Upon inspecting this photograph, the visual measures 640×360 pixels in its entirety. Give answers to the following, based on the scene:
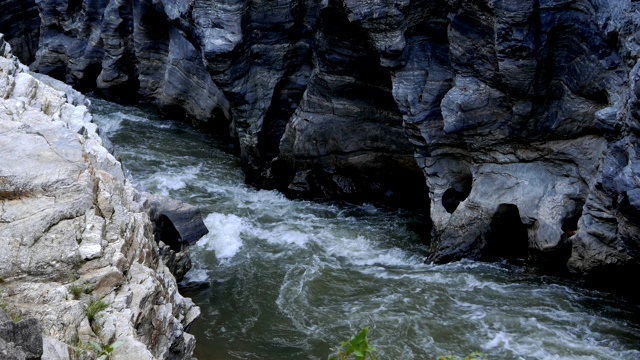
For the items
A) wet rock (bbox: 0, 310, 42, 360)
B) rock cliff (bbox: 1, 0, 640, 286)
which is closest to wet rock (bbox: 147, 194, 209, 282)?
rock cliff (bbox: 1, 0, 640, 286)

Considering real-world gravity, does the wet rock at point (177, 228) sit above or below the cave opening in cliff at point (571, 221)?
below

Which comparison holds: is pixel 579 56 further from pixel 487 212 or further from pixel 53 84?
pixel 53 84

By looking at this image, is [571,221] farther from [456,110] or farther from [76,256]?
[76,256]

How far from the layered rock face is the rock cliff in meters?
7.67

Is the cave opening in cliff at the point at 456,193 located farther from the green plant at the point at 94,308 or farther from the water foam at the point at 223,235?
the green plant at the point at 94,308

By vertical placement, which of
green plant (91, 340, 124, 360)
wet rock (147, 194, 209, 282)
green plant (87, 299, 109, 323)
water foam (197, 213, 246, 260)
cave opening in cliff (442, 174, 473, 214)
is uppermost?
cave opening in cliff (442, 174, 473, 214)

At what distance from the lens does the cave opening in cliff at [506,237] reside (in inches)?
600

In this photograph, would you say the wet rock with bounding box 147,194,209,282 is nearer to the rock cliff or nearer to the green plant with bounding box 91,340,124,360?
the rock cliff

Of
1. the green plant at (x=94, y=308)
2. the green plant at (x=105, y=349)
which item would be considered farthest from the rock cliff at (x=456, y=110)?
the green plant at (x=105, y=349)

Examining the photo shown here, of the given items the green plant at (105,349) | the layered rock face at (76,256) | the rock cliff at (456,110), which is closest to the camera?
the green plant at (105,349)

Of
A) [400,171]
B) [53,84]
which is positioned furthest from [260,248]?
[53,84]

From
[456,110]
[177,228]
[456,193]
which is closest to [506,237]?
[456,193]

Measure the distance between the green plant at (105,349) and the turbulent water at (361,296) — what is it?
17.9 feet

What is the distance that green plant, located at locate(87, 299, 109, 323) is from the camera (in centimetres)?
692
